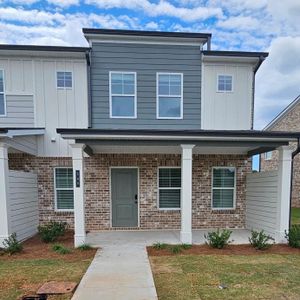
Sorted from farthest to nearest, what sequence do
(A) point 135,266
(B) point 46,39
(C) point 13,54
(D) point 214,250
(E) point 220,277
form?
1. (B) point 46,39
2. (C) point 13,54
3. (D) point 214,250
4. (A) point 135,266
5. (E) point 220,277

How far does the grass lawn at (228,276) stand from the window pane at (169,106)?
4.66 m

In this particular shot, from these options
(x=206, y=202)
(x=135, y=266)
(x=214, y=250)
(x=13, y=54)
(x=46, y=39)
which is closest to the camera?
(x=135, y=266)

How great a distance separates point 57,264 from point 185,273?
8.80 ft

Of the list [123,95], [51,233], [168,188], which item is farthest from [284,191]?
[51,233]

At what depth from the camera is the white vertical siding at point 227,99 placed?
851 cm

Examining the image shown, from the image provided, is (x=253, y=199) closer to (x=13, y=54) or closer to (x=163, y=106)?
(x=163, y=106)

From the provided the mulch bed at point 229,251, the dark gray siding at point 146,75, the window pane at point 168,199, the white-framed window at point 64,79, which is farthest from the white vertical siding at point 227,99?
the white-framed window at point 64,79

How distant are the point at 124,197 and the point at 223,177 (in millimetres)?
3581

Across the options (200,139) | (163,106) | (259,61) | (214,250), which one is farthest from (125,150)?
(259,61)

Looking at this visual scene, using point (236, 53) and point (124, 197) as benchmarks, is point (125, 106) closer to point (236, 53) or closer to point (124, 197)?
point (124, 197)

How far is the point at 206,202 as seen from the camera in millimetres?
8461

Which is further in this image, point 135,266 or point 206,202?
point 206,202

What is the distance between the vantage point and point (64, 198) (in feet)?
26.9

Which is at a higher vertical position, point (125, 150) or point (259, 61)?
point (259, 61)
